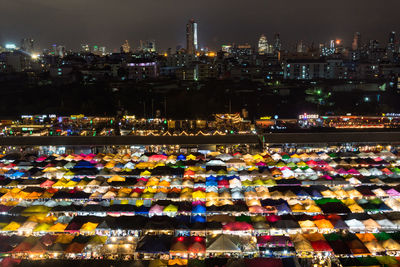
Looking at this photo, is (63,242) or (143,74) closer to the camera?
(63,242)

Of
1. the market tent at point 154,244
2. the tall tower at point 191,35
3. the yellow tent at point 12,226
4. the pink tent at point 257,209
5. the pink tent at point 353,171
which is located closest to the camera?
the market tent at point 154,244

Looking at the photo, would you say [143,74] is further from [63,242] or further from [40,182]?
[63,242]

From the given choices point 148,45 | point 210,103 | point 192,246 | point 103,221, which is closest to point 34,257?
point 103,221

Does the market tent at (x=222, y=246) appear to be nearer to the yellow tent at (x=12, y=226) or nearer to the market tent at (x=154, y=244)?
the market tent at (x=154, y=244)

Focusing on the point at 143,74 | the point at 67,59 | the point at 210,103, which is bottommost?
the point at 210,103

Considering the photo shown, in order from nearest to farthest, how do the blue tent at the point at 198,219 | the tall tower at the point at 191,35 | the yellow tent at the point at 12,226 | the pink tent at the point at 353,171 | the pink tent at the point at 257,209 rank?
1. the yellow tent at the point at 12,226
2. the blue tent at the point at 198,219
3. the pink tent at the point at 257,209
4. the pink tent at the point at 353,171
5. the tall tower at the point at 191,35

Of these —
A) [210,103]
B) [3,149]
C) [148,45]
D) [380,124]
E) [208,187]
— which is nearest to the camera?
[208,187]

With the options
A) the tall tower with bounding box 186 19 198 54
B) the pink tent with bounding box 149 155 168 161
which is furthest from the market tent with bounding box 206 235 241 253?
the tall tower with bounding box 186 19 198 54

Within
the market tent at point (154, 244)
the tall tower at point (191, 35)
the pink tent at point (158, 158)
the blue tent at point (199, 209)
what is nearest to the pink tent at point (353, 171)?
the blue tent at point (199, 209)

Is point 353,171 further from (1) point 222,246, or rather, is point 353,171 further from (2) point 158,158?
(2) point 158,158

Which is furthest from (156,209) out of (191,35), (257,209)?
(191,35)

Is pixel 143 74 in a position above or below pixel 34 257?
above
